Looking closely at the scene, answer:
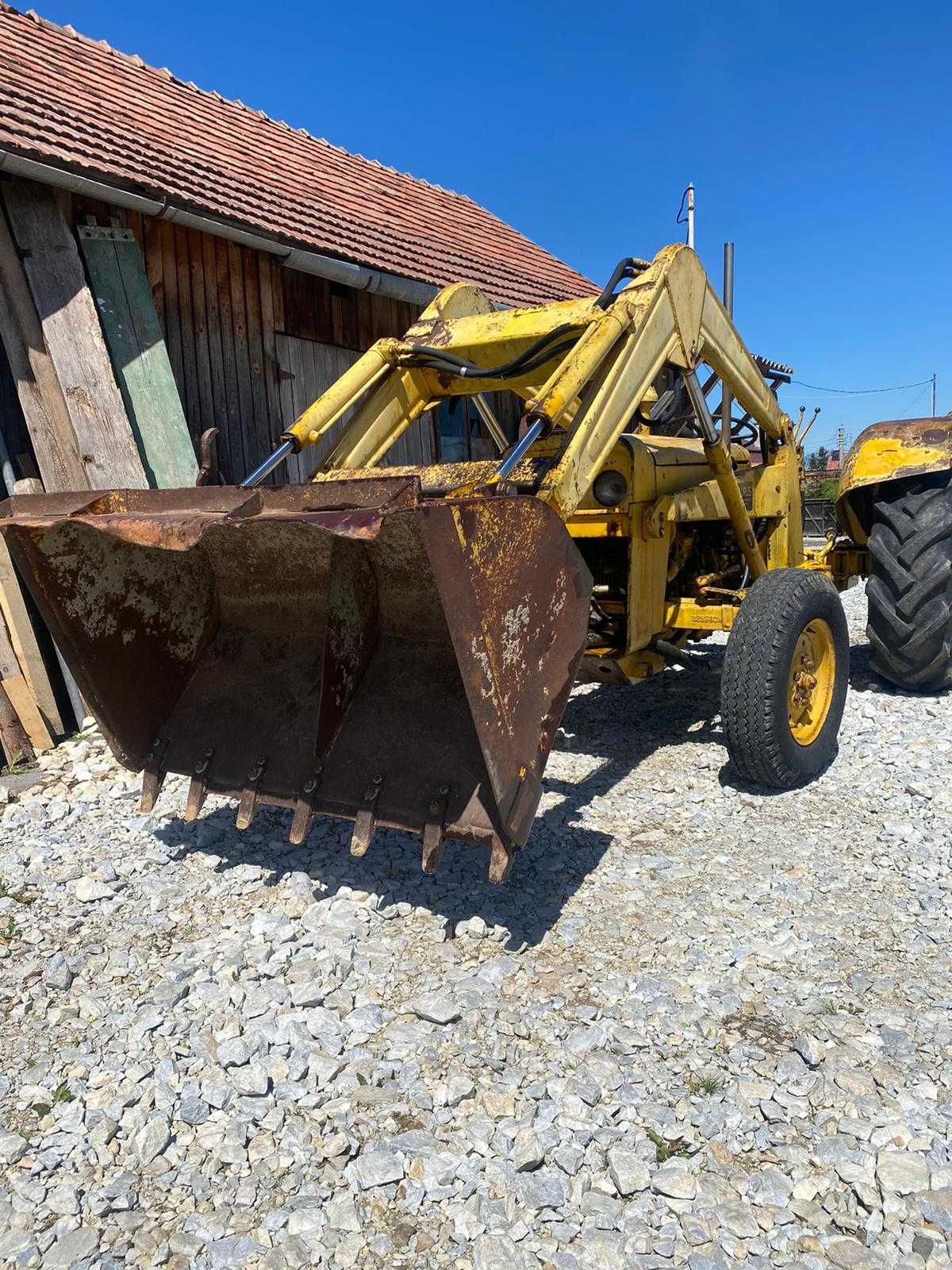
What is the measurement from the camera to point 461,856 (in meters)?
3.35

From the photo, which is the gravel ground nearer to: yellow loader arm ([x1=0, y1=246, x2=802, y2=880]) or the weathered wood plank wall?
yellow loader arm ([x1=0, y1=246, x2=802, y2=880])

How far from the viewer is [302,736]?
3.09 meters

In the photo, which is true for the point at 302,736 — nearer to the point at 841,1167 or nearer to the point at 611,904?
the point at 611,904

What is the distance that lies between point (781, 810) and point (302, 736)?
2.18 meters

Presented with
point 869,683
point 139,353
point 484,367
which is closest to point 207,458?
point 139,353

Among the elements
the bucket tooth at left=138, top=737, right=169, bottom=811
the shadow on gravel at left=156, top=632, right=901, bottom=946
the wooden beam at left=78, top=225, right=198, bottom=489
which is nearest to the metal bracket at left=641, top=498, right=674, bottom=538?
the shadow on gravel at left=156, top=632, right=901, bottom=946

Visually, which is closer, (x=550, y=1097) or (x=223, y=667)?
(x=550, y=1097)

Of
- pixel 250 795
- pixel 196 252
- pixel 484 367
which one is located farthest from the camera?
pixel 196 252

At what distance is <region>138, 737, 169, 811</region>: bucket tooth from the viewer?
320cm

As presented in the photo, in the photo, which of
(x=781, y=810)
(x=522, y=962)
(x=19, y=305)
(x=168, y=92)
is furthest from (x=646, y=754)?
(x=168, y=92)

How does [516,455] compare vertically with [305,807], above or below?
above

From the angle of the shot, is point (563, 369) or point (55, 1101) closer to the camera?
point (55, 1101)

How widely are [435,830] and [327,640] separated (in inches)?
31.5

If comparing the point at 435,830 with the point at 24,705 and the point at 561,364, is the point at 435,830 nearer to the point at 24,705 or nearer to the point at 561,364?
the point at 561,364
